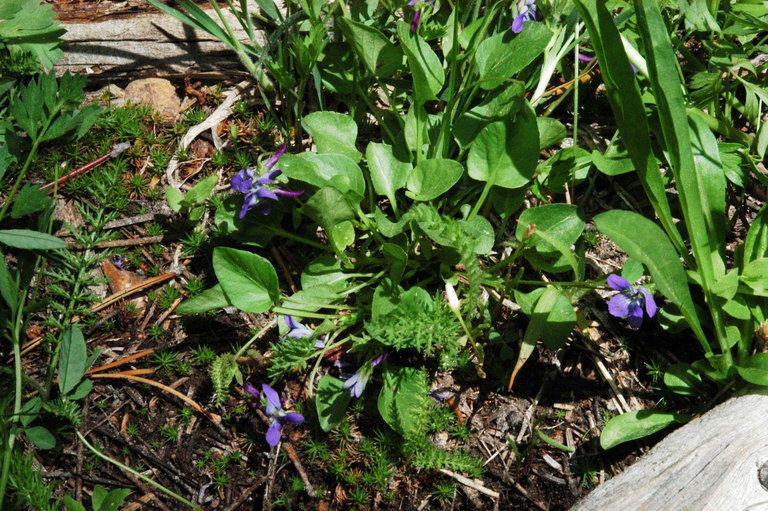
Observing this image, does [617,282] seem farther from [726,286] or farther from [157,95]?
[157,95]

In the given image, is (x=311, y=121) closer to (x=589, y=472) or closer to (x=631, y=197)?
(x=631, y=197)

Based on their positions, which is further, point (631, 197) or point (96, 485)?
point (631, 197)

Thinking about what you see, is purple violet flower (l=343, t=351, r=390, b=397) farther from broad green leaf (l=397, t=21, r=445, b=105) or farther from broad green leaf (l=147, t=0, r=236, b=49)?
broad green leaf (l=147, t=0, r=236, b=49)

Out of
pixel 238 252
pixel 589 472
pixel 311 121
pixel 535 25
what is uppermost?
pixel 535 25

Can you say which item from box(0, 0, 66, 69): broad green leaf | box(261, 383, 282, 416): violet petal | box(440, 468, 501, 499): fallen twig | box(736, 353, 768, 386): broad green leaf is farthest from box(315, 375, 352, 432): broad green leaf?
box(0, 0, 66, 69): broad green leaf

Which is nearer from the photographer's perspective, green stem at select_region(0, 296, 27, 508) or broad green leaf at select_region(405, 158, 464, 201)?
green stem at select_region(0, 296, 27, 508)

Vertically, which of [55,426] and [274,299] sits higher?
[274,299]

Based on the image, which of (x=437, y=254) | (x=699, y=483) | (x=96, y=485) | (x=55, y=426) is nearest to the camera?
(x=699, y=483)

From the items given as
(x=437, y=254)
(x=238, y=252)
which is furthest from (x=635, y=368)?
(x=238, y=252)
